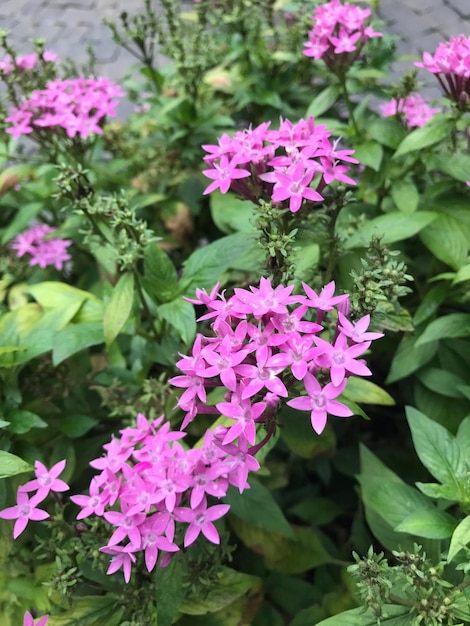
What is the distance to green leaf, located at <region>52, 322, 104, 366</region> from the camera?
1.13 m

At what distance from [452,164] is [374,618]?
95cm

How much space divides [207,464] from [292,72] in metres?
1.46

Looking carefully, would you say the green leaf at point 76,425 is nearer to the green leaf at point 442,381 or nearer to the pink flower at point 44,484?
the pink flower at point 44,484

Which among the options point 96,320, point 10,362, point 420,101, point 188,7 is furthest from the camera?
point 188,7

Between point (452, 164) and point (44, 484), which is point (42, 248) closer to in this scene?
point (44, 484)

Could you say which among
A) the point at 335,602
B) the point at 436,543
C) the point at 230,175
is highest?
the point at 230,175

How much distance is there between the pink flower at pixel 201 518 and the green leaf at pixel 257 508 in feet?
0.82

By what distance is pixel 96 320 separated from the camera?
4.14 feet

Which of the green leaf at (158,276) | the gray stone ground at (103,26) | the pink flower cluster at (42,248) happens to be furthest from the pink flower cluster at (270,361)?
the gray stone ground at (103,26)

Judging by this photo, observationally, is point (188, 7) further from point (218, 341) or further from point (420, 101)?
point (218, 341)

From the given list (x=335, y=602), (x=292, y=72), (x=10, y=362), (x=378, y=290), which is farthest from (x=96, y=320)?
(x=292, y=72)

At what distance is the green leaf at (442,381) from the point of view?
121cm

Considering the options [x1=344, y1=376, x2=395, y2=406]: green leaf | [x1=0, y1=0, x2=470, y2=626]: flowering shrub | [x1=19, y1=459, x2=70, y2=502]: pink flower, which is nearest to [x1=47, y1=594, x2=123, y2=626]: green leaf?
[x1=0, y1=0, x2=470, y2=626]: flowering shrub

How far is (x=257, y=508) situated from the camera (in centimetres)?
113
